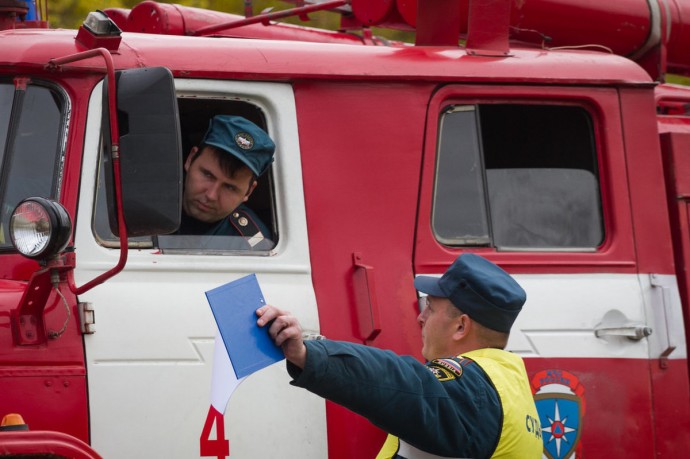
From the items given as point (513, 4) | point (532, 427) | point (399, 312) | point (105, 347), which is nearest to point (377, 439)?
point (399, 312)

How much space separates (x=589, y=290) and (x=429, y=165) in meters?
0.71

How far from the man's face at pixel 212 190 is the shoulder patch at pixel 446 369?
1070mm

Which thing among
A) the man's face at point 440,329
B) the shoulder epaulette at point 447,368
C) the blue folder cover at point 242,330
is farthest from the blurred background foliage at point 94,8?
the blue folder cover at point 242,330

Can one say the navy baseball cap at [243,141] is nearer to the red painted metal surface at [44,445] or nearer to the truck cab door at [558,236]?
the truck cab door at [558,236]

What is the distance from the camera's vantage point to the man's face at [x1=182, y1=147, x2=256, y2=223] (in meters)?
3.82

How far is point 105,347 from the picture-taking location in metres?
3.39

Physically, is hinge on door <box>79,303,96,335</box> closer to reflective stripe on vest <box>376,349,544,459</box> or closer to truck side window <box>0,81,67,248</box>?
truck side window <box>0,81,67,248</box>

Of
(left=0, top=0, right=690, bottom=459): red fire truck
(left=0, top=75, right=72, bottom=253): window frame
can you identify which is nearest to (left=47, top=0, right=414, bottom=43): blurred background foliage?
(left=0, top=0, right=690, bottom=459): red fire truck

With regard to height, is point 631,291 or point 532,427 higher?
point 631,291

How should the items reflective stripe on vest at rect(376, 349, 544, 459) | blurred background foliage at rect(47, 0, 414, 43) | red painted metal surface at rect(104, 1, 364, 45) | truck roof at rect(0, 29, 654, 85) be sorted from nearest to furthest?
reflective stripe on vest at rect(376, 349, 544, 459)
truck roof at rect(0, 29, 654, 85)
red painted metal surface at rect(104, 1, 364, 45)
blurred background foliage at rect(47, 0, 414, 43)

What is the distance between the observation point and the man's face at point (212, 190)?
3.82m

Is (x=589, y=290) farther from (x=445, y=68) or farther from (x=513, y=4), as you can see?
(x=513, y=4)

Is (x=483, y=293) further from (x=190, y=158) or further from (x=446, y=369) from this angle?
(x=190, y=158)

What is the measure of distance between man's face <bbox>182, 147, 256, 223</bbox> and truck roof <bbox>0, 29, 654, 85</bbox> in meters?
0.31
